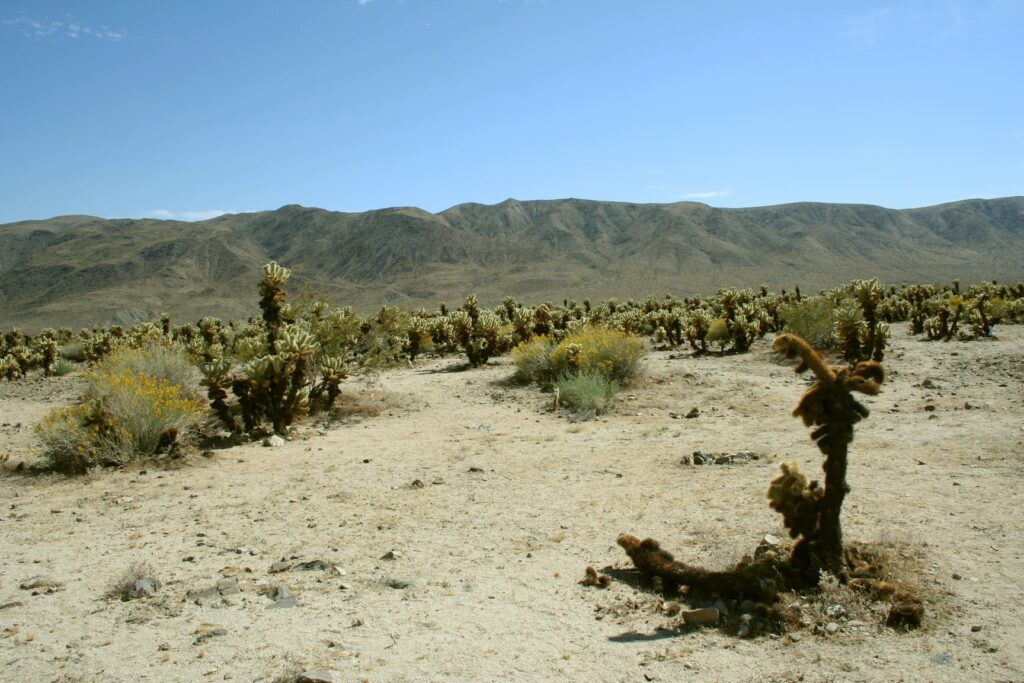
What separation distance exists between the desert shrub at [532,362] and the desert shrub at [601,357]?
0.39 meters

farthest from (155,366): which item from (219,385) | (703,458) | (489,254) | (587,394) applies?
(489,254)

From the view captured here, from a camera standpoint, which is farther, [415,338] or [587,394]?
[415,338]

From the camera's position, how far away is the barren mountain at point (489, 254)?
79.9 metres

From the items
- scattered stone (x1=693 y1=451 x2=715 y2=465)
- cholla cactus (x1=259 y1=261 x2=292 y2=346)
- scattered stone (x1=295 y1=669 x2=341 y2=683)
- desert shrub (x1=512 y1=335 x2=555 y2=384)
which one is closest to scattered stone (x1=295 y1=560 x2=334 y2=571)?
scattered stone (x1=295 y1=669 x2=341 y2=683)

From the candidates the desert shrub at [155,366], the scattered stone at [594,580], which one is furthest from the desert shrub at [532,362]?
the scattered stone at [594,580]

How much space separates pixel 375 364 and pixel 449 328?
898cm

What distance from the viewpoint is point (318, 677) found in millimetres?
4254

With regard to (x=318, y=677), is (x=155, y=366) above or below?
above

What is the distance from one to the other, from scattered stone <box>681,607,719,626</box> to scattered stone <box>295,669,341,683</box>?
2.38m

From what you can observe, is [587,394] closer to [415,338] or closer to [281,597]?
[281,597]

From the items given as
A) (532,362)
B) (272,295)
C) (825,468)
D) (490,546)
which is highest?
(272,295)

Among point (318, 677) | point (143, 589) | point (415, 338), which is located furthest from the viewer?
point (415, 338)

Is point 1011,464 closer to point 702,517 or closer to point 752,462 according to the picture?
point 752,462

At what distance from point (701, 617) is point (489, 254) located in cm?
9962
